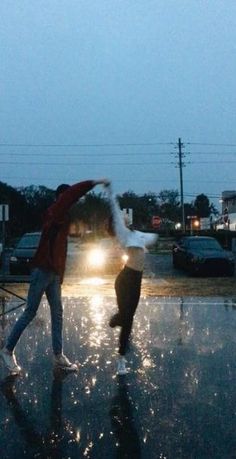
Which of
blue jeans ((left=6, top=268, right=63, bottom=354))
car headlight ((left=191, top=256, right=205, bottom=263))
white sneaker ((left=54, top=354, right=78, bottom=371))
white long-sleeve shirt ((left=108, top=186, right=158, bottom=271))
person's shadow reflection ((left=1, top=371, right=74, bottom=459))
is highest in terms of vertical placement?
white long-sleeve shirt ((left=108, top=186, right=158, bottom=271))

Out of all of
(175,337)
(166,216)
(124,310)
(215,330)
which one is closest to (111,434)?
(124,310)

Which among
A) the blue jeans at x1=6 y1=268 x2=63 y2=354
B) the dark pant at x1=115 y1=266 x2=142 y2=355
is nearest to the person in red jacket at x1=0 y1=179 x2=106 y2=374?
the blue jeans at x1=6 y1=268 x2=63 y2=354

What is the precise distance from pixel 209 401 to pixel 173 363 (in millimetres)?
1349

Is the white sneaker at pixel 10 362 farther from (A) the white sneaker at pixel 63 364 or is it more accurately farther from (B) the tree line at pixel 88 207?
(B) the tree line at pixel 88 207

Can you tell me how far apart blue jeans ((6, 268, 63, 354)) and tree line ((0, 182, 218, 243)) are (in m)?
55.2

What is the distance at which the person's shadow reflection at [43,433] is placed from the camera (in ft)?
13.7

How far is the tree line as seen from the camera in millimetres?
81475

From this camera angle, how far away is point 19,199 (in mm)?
84250

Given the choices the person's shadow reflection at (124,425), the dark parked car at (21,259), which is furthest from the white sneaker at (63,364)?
the dark parked car at (21,259)

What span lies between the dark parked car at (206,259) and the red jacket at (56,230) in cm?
1720

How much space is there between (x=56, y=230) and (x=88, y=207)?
86.5 meters

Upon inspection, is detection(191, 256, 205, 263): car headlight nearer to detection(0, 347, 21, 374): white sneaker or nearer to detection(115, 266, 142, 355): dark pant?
detection(115, 266, 142, 355): dark pant

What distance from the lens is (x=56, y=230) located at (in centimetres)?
609

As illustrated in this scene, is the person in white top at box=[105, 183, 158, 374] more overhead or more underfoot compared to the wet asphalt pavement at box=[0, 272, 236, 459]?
more overhead
